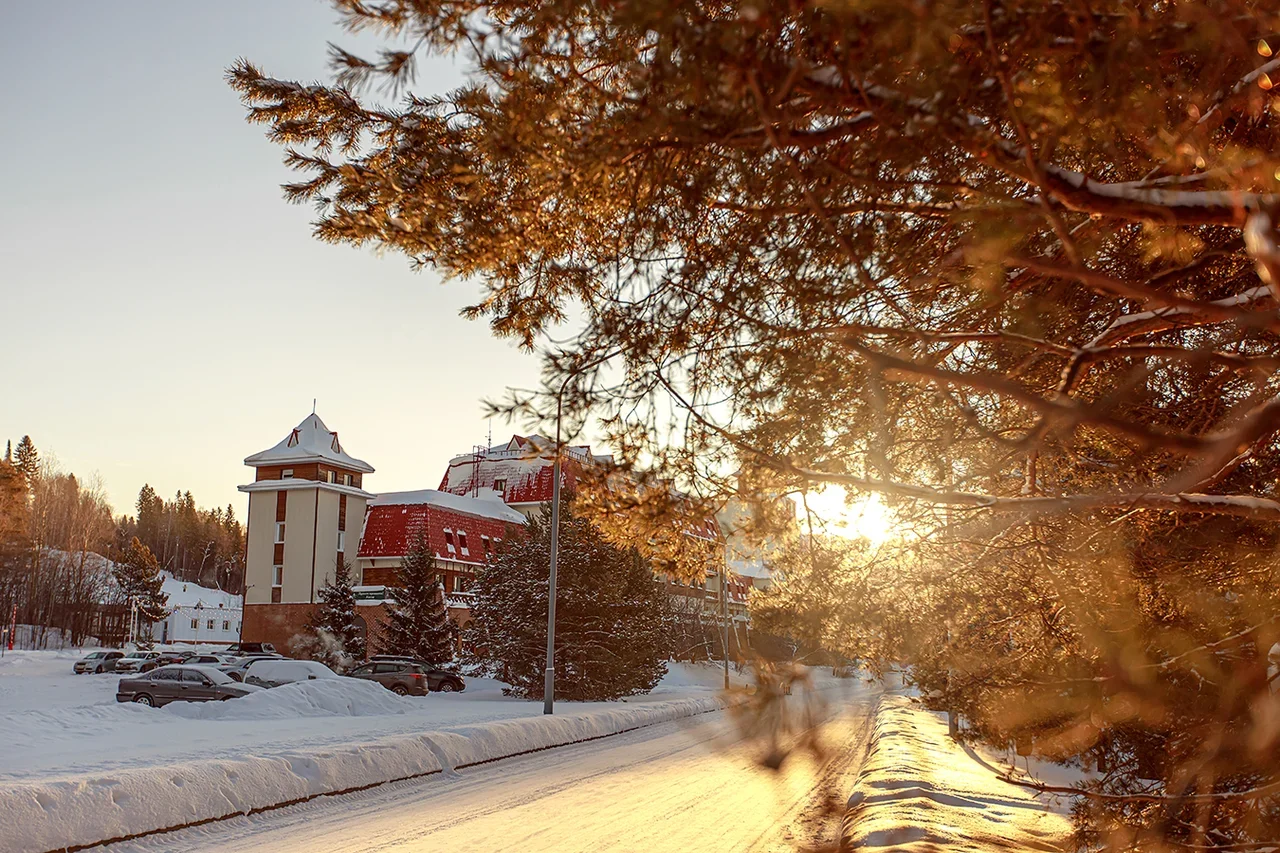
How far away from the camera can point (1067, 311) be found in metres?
6.06

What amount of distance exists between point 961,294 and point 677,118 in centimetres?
313

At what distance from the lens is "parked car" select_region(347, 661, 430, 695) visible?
35.8 meters

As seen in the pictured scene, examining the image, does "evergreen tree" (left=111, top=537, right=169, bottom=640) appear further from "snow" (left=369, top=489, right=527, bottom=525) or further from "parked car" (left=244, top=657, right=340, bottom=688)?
"parked car" (left=244, top=657, right=340, bottom=688)

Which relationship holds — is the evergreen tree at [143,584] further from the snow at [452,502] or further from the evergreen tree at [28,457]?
the snow at [452,502]

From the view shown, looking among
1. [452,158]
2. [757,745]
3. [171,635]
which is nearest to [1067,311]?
[757,745]

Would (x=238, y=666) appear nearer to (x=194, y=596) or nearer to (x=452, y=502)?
(x=452, y=502)

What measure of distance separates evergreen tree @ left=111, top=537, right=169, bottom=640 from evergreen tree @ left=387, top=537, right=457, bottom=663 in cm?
4350

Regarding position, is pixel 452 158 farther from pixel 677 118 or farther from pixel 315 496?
pixel 315 496

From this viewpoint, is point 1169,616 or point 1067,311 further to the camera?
point 1169,616

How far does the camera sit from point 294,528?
5512 cm

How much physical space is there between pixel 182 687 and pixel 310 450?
2717cm

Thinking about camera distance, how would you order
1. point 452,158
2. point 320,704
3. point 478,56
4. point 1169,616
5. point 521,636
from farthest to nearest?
point 521,636, point 320,704, point 1169,616, point 452,158, point 478,56

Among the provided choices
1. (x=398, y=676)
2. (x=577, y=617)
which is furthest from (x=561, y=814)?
(x=398, y=676)

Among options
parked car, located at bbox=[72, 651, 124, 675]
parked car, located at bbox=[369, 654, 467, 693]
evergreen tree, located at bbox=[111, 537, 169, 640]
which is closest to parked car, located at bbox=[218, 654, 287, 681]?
parked car, located at bbox=[369, 654, 467, 693]
